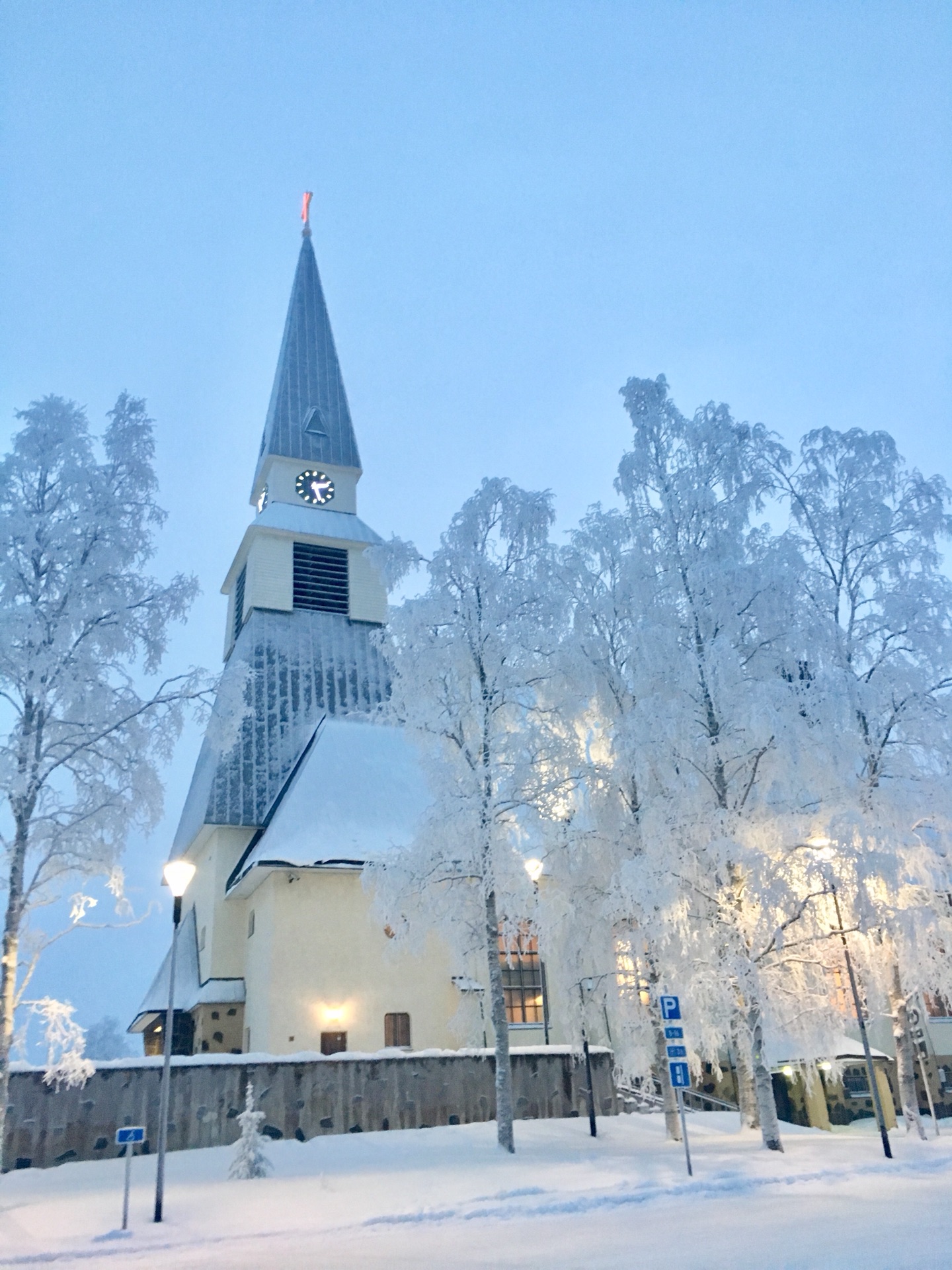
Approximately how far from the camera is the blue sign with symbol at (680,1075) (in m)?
13.9

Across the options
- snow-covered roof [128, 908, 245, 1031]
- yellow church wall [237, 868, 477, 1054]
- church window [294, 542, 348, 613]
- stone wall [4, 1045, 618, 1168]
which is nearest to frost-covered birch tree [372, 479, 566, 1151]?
stone wall [4, 1045, 618, 1168]

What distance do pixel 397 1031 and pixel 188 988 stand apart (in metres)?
8.07

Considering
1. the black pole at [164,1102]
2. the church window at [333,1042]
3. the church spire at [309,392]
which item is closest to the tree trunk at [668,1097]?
the black pole at [164,1102]

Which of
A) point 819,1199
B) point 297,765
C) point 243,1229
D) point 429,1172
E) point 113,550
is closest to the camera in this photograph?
point 243,1229

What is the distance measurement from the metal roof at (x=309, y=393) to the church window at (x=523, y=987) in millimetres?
23804

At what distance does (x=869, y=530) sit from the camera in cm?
1903

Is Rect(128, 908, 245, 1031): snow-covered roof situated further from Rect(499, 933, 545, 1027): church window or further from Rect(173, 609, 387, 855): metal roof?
Rect(499, 933, 545, 1027): church window

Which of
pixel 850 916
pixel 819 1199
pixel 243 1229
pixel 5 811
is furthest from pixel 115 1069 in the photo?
pixel 850 916

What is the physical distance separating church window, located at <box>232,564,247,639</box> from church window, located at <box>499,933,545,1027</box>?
702 inches

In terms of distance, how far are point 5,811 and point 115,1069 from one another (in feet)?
20.3

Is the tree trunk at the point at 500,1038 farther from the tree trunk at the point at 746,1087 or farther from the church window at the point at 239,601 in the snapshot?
the church window at the point at 239,601

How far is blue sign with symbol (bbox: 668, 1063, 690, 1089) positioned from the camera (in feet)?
45.6

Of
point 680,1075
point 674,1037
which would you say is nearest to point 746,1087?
point 674,1037

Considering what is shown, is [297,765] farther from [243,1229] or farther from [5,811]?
[243,1229]
